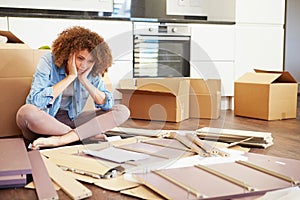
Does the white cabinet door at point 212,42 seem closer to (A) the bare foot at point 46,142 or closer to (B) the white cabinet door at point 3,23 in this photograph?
(B) the white cabinet door at point 3,23

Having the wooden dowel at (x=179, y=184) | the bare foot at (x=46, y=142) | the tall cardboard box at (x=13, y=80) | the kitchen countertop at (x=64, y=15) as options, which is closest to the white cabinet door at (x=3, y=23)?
the kitchen countertop at (x=64, y=15)

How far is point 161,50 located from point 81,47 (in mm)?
1382

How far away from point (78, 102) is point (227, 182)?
1105mm

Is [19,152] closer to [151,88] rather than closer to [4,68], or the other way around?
[4,68]

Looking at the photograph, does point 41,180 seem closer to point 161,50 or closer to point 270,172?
point 270,172

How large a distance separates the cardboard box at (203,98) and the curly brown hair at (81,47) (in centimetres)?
104

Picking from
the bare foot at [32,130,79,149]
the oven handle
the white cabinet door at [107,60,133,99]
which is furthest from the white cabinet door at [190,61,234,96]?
the bare foot at [32,130,79,149]

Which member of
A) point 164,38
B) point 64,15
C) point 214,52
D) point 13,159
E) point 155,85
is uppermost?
point 64,15

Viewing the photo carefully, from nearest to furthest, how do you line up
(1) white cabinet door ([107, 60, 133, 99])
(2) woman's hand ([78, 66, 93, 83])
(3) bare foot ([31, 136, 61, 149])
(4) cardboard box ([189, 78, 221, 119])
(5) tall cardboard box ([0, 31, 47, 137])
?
(3) bare foot ([31, 136, 61, 149]) → (2) woman's hand ([78, 66, 93, 83]) → (5) tall cardboard box ([0, 31, 47, 137]) → (4) cardboard box ([189, 78, 221, 119]) → (1) white cabinet door ([107, 60, 133, 99])

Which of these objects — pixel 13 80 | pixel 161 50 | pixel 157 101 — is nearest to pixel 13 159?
pixel 13 80

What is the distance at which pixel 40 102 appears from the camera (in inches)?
73.3

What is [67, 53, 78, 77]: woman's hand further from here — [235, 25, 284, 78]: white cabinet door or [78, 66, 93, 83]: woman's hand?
[235, 25, 284, 78]: white cabinet door

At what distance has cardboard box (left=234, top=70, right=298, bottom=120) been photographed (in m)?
2.76

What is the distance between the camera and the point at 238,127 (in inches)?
98.2
